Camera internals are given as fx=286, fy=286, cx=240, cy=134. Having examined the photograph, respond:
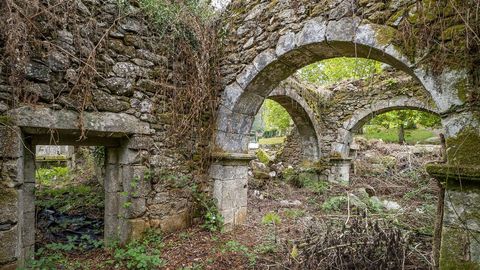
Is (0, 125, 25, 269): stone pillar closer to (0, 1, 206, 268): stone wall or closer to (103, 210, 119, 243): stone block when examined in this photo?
(0, 1, 206, 268): stone wall

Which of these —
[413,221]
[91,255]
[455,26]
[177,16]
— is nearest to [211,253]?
[91,255]

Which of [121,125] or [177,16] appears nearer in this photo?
[121,125]

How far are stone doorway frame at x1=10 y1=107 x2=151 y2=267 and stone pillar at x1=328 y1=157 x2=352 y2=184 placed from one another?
5.88 m

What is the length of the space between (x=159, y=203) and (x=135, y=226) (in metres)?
0.38

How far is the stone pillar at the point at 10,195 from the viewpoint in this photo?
8.00 ft

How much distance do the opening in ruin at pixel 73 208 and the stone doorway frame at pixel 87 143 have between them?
10.9 inches

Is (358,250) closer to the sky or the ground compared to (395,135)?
closer to the ground

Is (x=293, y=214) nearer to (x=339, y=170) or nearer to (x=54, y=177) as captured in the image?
(x=339, y=170)

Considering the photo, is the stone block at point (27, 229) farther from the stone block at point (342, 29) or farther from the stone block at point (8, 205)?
the stone block at point (342, 29)

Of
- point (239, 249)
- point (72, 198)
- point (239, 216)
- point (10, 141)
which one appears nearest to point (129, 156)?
point (10, 141)

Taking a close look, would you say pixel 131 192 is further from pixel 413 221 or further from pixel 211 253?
pixel 413 221

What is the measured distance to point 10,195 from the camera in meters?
2.49

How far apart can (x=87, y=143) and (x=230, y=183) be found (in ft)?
6.40

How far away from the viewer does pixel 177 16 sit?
3.69 m
